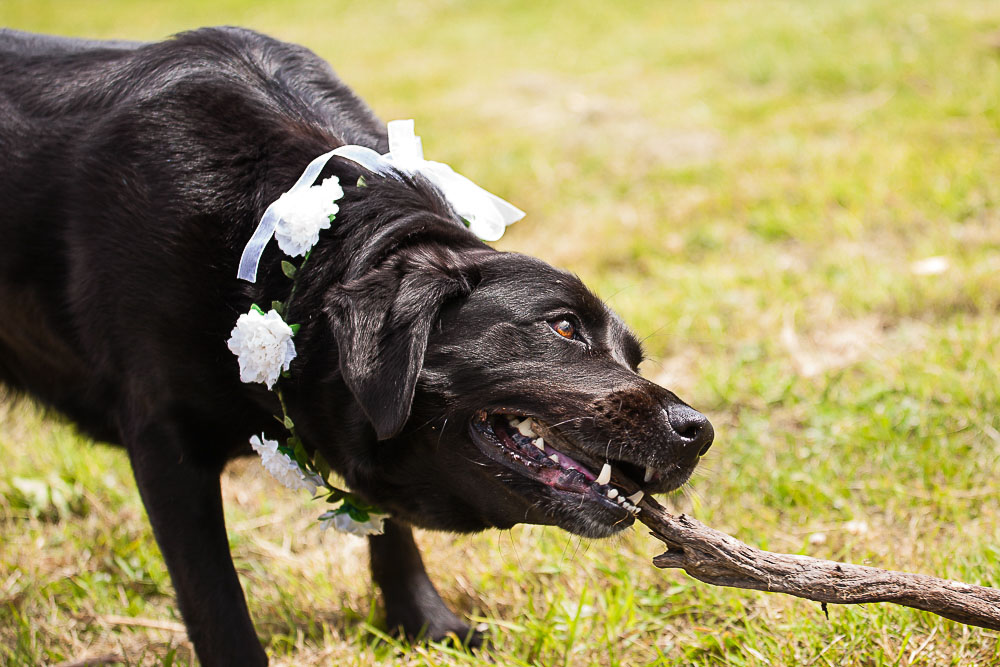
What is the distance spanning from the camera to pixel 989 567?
2.62m

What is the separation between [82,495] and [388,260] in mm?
2006

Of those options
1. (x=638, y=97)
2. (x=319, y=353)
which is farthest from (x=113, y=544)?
(x=638, y=97)

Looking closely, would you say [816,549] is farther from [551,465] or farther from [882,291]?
[882,291]

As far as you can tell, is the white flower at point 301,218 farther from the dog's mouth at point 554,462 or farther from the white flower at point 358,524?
the white flower at point 358,524

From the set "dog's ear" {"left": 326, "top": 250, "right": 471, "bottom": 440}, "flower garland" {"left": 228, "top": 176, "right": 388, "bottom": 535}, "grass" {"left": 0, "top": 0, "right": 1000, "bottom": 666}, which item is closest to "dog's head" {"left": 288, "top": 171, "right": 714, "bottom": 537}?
"dog's ear" {"left": 326, "top": 250, "right": 471, "bottom": 440}

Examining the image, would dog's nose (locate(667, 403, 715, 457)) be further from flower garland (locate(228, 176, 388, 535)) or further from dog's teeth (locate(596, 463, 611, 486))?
flower garland (locate(228, 176, 388, 535))

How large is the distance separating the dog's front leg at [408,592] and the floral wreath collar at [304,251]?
38 cm

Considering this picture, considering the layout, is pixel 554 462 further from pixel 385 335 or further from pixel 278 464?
pixel 278 464

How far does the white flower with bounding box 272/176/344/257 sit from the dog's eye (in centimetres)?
60

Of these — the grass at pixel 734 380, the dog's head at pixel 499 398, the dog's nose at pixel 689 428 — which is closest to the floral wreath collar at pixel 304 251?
the dog's head at pixel 499 398

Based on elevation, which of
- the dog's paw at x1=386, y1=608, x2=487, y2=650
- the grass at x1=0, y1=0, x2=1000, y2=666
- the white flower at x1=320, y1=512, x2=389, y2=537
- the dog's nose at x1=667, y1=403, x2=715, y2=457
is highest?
the dog's nose at x1=667, y1=403, x2=715, y2=457

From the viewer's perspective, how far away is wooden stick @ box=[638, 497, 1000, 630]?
6.98 feet

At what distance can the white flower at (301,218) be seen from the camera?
7.77ft

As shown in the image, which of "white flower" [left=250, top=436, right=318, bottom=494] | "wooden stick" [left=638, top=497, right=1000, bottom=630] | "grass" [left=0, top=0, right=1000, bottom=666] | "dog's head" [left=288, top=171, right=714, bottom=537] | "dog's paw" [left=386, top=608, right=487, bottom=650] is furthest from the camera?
"dog's paw" [left=386, top=608, right=487, bottom=650]
